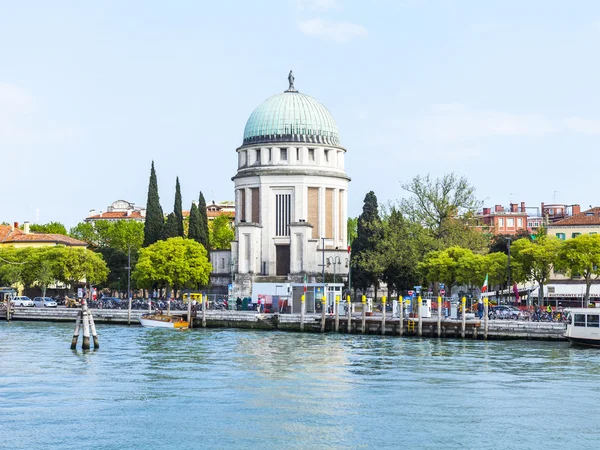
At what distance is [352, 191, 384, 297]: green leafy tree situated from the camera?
85.6 metres

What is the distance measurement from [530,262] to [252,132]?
40123 millimetres

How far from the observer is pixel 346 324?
58188mm

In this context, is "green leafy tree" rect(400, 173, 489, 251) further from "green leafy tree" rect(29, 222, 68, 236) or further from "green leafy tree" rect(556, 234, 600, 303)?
"green leafy tree" rect(29, 222, 68, 236)

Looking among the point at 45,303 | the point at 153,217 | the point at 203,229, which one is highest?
the point at 153,217

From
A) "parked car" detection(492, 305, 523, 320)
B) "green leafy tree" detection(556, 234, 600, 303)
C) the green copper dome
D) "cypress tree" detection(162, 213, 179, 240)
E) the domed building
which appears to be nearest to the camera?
"parked car" detection(492, 305, 523, 320)

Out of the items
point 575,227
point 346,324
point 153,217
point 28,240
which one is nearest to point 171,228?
point 153,217

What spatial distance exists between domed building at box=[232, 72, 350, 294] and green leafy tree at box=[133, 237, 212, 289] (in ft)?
17.5

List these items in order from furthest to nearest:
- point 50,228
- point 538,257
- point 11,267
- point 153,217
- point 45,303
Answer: point 50,228 < point 153,217 < point 11,267 < point 45,303 < point 538,257

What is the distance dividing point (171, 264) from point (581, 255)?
35.9 metres

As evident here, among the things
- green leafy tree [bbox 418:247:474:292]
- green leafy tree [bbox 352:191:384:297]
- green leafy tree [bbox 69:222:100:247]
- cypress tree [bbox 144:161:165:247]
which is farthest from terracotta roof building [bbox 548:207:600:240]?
green leafy tree [bbox 69:222:100:247]

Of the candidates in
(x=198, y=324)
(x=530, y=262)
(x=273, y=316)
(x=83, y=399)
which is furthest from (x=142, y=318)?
(x=83, y=399)

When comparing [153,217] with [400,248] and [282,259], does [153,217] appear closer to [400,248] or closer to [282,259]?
[282,259]

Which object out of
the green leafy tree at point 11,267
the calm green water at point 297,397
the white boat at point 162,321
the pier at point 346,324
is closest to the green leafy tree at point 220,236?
the green leafy tree at point 11,267

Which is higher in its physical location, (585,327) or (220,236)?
(220,236)
